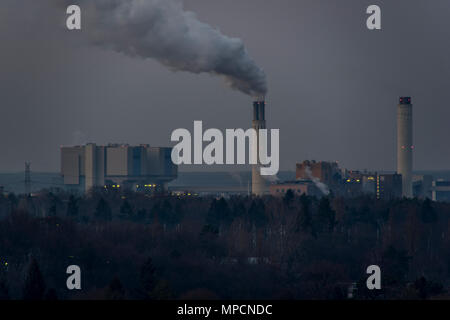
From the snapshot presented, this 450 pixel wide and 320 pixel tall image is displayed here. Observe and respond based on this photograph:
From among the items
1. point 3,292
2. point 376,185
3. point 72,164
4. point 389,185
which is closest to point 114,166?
point 72,164

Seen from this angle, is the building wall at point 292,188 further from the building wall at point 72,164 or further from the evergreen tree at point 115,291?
the evergreen tree at point 115,291

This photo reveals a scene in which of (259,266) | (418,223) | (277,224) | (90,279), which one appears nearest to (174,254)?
(259,266)

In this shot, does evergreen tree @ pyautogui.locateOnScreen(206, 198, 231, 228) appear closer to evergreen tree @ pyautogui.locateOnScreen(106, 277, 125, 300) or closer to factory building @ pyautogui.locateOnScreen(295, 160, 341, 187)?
evergreen tree @ pyautogui.locateOnScreen(106, 277, 125, 300)

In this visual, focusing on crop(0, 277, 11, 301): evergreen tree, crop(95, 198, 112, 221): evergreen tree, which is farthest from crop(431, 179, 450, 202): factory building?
crop(0, 277, 11, 301): evergreen tree

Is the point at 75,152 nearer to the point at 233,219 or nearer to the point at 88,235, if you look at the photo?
the point at 233,219

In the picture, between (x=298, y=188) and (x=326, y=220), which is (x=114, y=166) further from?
(x=326, y=220)

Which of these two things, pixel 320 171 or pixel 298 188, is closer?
pixel 298 188

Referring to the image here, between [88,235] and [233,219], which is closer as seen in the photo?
[88,235]
